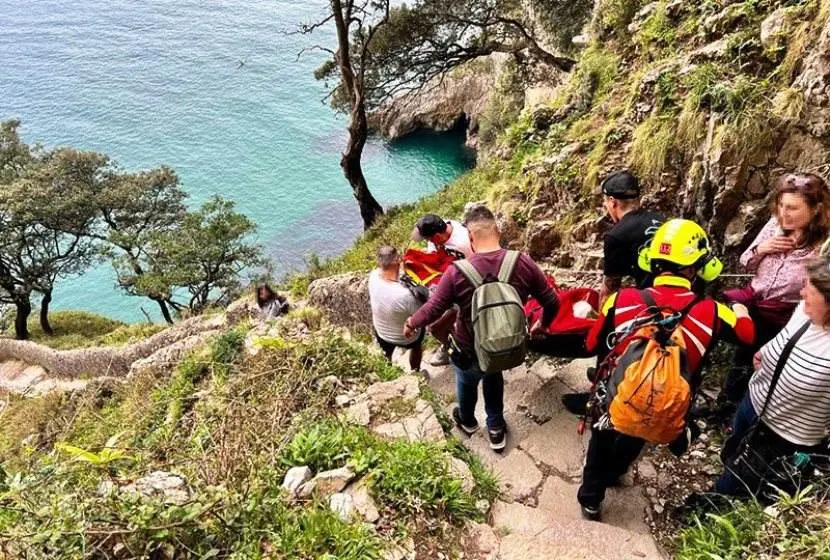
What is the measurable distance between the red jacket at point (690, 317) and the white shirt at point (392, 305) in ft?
6.73

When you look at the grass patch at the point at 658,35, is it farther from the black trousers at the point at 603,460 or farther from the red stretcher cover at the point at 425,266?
the black trousers at the point at 603,460

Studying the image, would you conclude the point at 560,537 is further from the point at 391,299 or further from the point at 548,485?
the point at 391,299

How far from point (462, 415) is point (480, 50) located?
12.5 metres

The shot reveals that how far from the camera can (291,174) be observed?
34281 millimetres

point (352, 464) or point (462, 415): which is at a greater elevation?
point (352, 464)

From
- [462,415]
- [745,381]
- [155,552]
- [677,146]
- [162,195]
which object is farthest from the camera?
[162,195]

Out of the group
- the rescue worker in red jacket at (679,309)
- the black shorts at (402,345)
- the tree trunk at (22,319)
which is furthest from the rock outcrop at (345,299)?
the tree trunk at (22,319)

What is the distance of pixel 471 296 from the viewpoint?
153 inches

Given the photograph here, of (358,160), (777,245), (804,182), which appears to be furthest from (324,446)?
(358,160)

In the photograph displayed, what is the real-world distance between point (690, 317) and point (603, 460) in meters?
1.07

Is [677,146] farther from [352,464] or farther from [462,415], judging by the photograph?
[352,464]

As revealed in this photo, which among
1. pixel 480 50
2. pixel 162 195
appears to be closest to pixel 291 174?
pixel 162 195

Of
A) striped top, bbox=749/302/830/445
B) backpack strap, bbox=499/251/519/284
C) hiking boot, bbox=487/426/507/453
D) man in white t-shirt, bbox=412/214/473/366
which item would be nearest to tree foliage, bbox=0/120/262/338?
man in white t-shirt, bbox=412/214/473/366

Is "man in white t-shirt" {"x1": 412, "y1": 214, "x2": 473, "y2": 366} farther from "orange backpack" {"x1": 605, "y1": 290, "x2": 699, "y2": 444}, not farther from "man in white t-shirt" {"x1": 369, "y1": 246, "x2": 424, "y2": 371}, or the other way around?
"orange backpack" {"x1": 605, "y1": 290, "x2": 699, "y2": 444}
